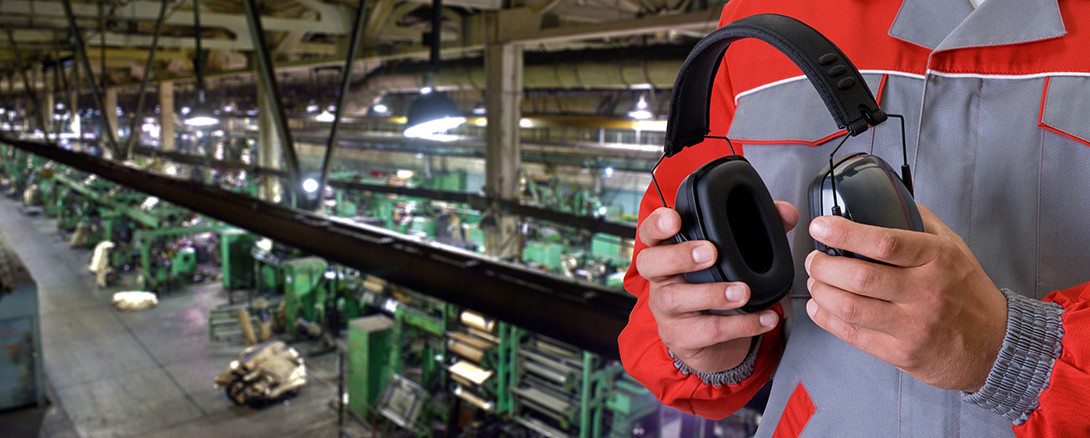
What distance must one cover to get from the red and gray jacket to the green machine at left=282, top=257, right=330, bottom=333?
13.0m

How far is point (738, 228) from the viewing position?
758mm

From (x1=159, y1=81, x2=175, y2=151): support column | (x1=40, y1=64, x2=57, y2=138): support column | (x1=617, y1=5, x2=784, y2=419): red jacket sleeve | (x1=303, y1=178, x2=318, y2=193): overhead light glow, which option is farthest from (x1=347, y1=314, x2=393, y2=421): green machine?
(x1=40, y1=64, x2=57, y2=138): support column

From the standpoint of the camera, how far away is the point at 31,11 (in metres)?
9.12

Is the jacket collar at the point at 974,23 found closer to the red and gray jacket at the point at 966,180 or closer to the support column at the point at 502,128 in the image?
the red and gray jacket at the point at 966,180

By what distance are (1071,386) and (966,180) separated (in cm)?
27

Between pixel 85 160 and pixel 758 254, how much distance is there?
1025 cm

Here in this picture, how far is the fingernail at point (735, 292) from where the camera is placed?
0.68m

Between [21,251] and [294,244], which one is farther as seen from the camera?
[21,251]

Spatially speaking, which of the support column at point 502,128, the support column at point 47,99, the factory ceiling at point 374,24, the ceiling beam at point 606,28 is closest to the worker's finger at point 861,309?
the factory ceiling at point 374,24

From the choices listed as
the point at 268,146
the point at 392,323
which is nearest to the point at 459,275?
the point at 392,323

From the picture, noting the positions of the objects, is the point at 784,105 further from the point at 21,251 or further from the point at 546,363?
the point at 21,251

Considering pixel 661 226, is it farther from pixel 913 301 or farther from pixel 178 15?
pixel 178 15

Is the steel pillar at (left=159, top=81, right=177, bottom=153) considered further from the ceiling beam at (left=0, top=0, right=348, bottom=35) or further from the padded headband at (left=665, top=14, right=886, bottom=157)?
the padded headband at (left=665, top=14, right=886, bottom=157)

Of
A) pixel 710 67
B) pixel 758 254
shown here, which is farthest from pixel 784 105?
pixel 758 254
